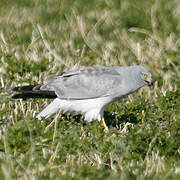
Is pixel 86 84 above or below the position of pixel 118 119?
above

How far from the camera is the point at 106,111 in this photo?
278 inches

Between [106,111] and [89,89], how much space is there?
0.74 meters

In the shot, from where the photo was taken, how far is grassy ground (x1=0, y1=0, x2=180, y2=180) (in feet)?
15.4

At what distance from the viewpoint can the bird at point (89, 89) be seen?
6363mm

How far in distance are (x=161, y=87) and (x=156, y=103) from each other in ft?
4.35

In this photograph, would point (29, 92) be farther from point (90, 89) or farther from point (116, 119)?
point (116, 119)

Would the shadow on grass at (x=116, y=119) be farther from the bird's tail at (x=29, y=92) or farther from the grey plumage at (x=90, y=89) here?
the bird's tail at (x=29, y=92)

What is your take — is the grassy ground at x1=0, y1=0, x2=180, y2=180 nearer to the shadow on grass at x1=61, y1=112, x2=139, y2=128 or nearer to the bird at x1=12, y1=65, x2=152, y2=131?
the shadow on grass at x1=61, y1=112, x2=139, y2=128

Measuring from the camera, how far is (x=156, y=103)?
7086mm

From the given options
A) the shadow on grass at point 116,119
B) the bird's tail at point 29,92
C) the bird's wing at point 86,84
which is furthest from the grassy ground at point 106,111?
the bird's wing at point 86,84

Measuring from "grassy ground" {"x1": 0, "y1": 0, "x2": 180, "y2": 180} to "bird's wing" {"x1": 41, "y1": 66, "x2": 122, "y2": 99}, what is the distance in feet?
1.15

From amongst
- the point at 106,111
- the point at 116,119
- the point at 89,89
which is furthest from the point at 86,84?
the point at 106,111

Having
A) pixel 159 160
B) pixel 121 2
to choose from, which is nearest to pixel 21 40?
pixel 121 2

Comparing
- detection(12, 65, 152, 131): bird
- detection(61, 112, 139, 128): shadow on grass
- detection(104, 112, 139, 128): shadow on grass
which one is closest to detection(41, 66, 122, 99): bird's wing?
detection(12, 65, 152, 131): bird
